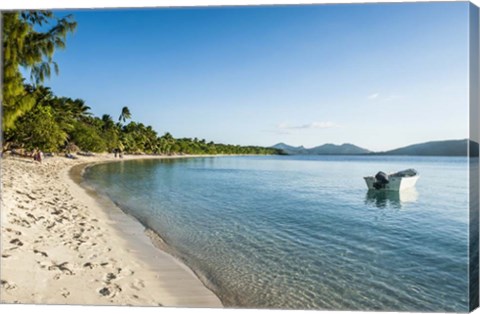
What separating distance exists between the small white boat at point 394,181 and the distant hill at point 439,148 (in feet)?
17.3

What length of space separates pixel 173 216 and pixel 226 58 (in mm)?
4953

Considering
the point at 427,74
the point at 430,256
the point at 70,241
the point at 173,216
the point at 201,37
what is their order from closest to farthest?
the point at 427,74
the point at 201,37
the point at 70,241
the point at 430,256
the point at 173,216

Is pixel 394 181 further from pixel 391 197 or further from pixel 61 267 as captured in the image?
pixel 61 267

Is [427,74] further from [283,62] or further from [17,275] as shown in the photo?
[17,275]

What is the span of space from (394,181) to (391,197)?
3.98 feet

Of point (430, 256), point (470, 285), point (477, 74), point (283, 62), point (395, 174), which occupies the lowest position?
point (430, 256)

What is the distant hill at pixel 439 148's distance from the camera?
10.6 ft

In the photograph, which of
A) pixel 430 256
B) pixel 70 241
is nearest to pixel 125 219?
pixel 70 241

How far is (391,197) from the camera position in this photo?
8.98m

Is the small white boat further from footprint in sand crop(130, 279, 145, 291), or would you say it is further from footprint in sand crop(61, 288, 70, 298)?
footprint in sand crop(61, 288, 70, 298)

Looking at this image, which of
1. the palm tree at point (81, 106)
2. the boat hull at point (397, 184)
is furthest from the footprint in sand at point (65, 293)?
the boat hull at point (397, 184)

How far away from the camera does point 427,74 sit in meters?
3.53

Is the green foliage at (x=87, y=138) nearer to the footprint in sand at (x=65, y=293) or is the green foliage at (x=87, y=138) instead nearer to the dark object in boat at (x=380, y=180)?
Answer: the dark object in boat at (x=380, y=180)

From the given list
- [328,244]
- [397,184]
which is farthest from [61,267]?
[397,184]
